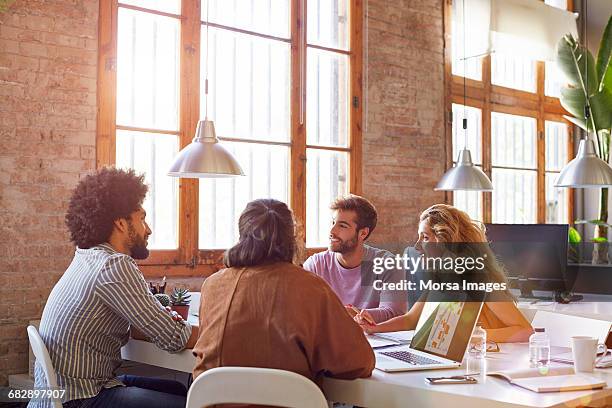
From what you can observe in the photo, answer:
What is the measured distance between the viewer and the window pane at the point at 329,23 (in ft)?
20.9

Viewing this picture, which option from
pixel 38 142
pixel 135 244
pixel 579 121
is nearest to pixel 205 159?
pixel 135 244

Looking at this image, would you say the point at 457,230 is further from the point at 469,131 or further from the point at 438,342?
the point at 469,131

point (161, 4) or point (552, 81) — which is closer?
point (161, 4)

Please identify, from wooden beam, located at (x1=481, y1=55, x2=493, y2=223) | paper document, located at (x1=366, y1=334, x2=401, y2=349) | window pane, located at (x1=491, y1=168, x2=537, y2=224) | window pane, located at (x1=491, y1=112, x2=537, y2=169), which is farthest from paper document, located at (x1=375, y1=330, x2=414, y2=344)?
window pane, located at (x1=491, y1=112, x2=537, y2=169)

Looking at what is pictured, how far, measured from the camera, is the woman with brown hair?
244 cm

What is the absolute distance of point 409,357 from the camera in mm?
2779

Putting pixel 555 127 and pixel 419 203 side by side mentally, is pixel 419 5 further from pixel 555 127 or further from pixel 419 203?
pixel 555 127

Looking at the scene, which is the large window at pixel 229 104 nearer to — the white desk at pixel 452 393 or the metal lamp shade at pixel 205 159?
the metal lamp shade at pixel 205 159

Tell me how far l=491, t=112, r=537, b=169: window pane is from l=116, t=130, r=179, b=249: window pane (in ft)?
13.4

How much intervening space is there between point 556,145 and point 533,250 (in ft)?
16.2

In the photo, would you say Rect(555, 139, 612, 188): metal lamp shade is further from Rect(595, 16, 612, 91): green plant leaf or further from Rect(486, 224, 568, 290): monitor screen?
Rect(595, 16, 612, 91): green plant leaf

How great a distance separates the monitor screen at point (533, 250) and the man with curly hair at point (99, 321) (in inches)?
95.5

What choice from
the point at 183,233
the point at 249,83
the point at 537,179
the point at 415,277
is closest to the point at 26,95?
the point at 183,233

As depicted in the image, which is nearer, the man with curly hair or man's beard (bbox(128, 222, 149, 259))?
the man with curly hair
